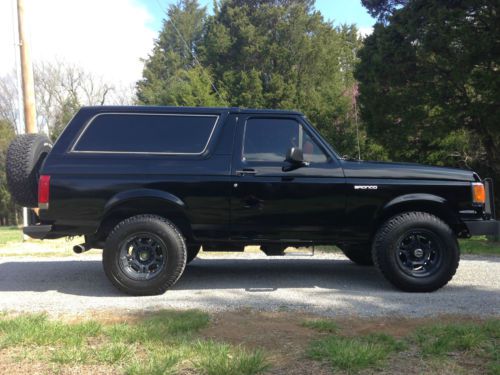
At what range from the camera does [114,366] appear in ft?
10.9

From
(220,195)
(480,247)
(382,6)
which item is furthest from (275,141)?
(382,6)

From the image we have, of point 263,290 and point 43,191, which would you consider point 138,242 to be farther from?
point 263,290

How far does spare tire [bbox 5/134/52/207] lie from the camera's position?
216 inches

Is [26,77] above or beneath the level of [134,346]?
above

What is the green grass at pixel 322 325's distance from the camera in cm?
405

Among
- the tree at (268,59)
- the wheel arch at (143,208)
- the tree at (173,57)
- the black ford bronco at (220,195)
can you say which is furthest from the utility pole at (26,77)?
the tree at (173,57)

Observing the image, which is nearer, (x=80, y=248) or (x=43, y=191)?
(x=43, y=191)

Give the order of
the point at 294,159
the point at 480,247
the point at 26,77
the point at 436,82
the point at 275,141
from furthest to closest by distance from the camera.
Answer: the point at 436,82, the point at 26,77, the point at 480,247, the point at 275,141, the point at 294,159

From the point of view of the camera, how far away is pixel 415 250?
5.54 meters

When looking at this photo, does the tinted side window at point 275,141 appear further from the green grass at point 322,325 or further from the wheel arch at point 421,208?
the green grass at point 322,325

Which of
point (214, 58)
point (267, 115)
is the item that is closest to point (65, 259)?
point (267, 115)

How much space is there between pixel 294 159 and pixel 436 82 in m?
9.87

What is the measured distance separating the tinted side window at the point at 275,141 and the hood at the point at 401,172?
35cm

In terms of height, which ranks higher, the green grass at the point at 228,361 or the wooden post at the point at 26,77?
the wooden post at the point at 26,77
